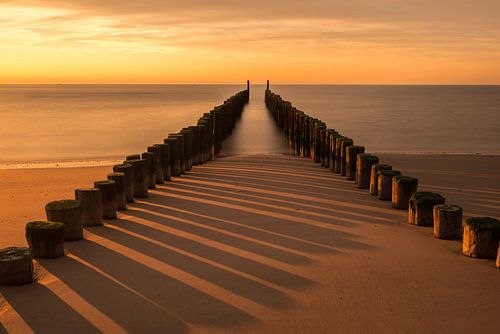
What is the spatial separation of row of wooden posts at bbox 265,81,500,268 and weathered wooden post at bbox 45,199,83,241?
3.92 meters

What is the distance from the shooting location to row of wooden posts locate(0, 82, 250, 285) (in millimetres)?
4652

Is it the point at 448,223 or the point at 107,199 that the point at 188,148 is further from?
the point at 448,223

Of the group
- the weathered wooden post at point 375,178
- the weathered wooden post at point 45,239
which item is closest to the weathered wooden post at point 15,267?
the weathered wooden post at point 45,239

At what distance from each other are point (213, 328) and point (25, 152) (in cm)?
1783

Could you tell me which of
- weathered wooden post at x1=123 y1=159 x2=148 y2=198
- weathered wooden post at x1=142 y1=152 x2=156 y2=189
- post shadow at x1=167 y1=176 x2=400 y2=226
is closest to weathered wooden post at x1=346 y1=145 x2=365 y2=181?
post shadow at x1=167 y1=176 x2=400 y2=226

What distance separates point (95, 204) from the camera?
257 inches

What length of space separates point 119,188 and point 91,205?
0.92 metres

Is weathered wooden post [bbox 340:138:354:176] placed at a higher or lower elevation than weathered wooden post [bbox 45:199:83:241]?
higher

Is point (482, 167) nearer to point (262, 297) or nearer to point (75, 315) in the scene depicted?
point (262, 297)

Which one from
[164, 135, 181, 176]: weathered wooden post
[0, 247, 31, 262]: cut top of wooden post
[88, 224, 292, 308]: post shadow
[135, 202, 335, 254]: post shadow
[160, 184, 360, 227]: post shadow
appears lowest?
[88, 224, 292, 308]: post shadow

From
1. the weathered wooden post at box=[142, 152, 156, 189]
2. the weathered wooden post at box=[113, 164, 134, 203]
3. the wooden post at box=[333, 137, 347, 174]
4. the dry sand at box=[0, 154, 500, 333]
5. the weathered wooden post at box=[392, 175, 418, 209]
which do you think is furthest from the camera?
the wooden post at box=[333, 137, 347, 174]

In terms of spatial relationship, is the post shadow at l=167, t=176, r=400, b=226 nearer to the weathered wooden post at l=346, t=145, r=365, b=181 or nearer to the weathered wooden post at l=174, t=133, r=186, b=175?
the weathered wooden post at l=174, t=133, r=186, b=175

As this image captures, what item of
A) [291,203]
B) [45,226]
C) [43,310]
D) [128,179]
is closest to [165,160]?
[128,179]

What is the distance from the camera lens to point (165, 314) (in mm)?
4207
